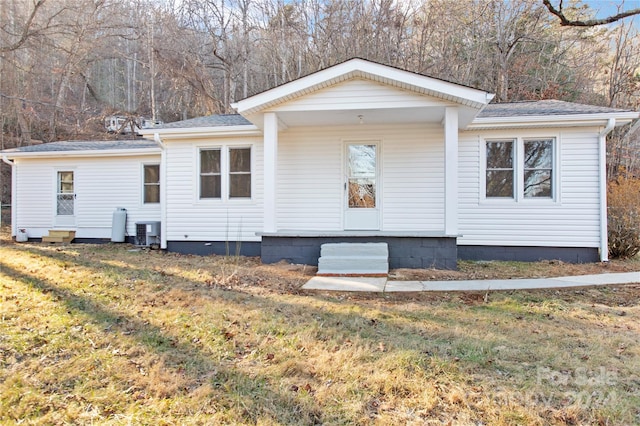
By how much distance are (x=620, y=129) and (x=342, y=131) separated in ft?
48.8

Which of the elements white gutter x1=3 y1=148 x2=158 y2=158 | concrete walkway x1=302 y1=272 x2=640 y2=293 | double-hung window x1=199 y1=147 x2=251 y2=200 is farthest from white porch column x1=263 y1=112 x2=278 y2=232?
white gutter x1=3 y1=148 x2=158 y2=158

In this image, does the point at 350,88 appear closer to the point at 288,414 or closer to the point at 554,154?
the point at 554,154

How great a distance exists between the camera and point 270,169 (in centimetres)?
771

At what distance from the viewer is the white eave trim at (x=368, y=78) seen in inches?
270

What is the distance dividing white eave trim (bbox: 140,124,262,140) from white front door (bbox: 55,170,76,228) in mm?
4334

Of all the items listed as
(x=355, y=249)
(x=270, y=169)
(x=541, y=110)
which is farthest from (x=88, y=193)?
(x=541, y=110)

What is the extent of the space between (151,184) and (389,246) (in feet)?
24.1

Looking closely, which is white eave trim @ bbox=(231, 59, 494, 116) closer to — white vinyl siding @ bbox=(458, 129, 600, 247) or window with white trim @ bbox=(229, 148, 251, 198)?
window with white trim @ bbox=(229, 148, 251, 198)

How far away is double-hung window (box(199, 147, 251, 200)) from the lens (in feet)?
30.1

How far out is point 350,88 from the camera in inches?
290

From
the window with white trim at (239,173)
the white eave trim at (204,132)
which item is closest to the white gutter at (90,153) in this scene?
the white eave trim at (204,132)

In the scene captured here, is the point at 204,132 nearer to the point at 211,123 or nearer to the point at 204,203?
the point at 211,123

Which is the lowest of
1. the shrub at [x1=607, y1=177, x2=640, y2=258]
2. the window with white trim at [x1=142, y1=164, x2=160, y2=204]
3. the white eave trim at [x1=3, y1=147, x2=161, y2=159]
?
the shrub at [x1=607, y1=177, x2=640, y2=258]

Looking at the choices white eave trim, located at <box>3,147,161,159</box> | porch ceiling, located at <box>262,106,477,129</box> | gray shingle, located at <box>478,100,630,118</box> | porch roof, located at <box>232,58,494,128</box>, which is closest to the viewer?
porch roof, located at <box>232,58,494,128</box>
